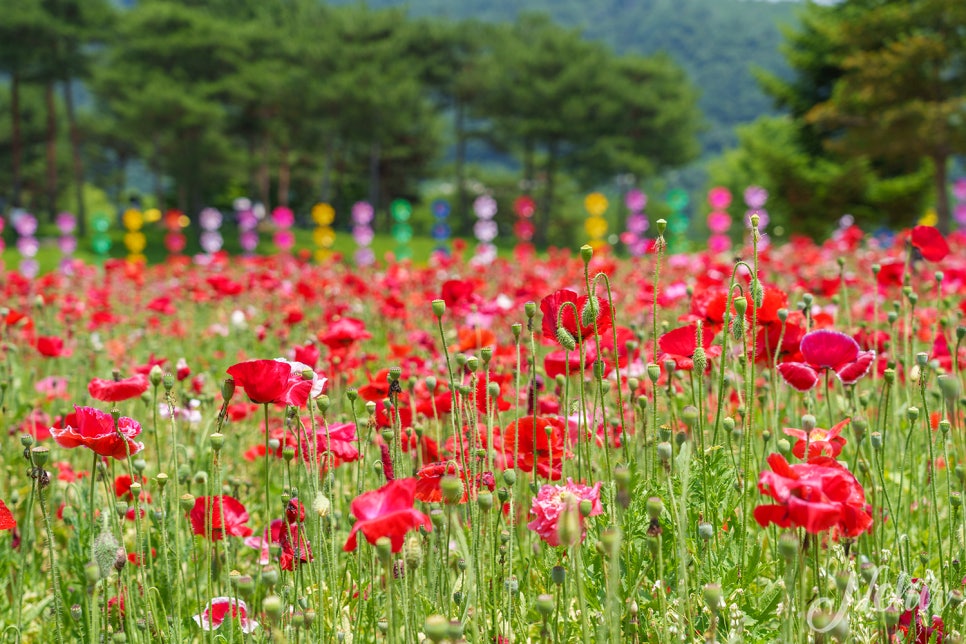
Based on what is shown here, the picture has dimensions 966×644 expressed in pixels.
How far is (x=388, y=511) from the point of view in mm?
920

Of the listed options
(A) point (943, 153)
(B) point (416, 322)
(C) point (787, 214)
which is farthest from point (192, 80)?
(B) point (416, 322)

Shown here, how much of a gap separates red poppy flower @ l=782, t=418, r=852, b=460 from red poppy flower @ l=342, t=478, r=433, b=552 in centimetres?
58

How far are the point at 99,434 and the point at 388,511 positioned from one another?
0.64 meters

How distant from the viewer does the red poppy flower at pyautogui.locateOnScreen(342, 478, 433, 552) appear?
2.95 ft

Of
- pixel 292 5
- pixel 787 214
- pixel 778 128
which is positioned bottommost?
pixel 787 214

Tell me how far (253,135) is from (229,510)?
2659 cm

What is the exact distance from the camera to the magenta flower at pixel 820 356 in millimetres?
1406

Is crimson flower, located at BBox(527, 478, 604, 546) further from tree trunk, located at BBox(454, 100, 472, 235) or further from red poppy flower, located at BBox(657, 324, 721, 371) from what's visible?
tree trunk, located at BBox(454, 100, 472, 235)

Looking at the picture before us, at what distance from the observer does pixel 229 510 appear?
1555 mm

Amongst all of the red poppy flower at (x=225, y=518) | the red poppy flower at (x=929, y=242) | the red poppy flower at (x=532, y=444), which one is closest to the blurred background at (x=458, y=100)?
the red poppy flower at (x=929, y=242)

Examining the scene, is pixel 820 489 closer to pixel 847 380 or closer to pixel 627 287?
pixel 847 380

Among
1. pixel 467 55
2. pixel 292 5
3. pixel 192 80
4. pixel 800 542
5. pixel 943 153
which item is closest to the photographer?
pixel 800 542

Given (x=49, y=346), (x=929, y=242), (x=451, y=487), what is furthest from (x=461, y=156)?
(x=451, y=487)

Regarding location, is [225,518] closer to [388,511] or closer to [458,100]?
[388,511]
